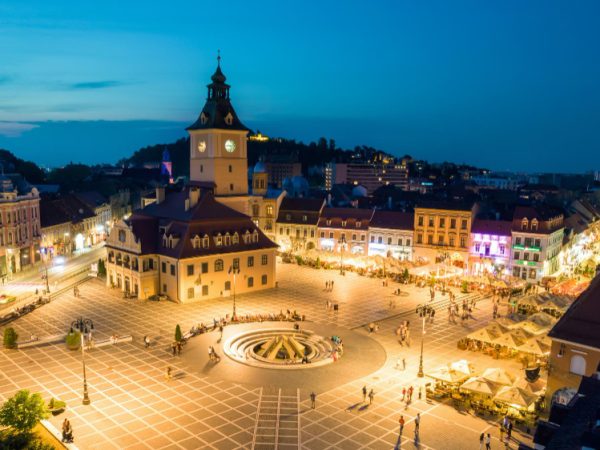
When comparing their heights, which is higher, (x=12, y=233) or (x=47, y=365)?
(x=12, y=233)

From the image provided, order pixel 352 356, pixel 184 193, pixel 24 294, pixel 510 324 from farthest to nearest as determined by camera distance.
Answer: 1. pixel 184 193
2. pixel 24 294
3. pixel 510 324
4. pixel 352 356

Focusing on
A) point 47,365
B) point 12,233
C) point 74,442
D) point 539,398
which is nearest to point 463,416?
point 539,398

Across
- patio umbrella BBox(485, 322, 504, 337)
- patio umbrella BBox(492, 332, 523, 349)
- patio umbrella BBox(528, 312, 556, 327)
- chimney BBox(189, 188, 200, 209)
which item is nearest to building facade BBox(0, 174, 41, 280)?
chimney BBox(189, 188, 200, 209)

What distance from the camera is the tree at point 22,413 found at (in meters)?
28.2

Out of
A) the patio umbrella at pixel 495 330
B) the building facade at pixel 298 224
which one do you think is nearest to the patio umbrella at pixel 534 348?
the patio umbrella at pixel 495 330

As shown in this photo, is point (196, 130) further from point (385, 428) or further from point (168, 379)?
point (385, 428)

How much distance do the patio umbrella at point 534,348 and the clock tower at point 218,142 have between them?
49.7 meters

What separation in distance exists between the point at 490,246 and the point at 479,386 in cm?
4805

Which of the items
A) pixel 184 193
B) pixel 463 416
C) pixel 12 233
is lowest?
pixel 463 416

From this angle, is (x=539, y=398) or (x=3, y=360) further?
(x=3, y=360)

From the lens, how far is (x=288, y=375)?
135 feet

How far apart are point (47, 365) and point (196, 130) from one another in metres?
45.9

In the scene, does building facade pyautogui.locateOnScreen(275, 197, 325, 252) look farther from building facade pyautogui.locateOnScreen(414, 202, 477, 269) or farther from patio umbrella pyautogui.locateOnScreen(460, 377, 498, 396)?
patio umbrella pyautogui.locateOnScreen(460, 377, 498, 396)

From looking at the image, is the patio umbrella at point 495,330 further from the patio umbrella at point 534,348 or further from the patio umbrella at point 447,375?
the patio umbrella at point 447,375
